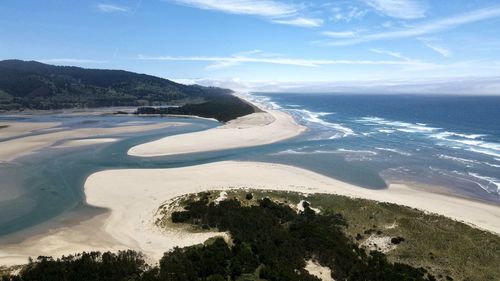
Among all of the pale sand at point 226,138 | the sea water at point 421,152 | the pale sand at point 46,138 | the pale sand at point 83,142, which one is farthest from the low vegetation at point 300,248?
the pale sand at point 83,142

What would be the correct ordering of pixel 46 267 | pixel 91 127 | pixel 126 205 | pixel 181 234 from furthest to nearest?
pixel 91 127 < pixel 126 205 < pixel 181 234 < pixel 46 267

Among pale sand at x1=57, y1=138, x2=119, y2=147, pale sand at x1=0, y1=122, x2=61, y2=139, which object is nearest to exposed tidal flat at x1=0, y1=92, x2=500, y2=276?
pale sand at x1=57, y1=138, x2=119, y2=147

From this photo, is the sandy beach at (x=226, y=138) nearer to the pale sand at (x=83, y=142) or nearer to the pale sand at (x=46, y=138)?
the pale sand at (x=83, y=142)

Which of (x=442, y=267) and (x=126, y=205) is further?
(x=126, y=205)

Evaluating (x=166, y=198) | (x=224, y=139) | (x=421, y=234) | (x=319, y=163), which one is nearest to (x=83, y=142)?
(x=224, y=139)

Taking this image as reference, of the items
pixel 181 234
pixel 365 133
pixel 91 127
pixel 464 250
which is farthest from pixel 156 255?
pixel 91 127

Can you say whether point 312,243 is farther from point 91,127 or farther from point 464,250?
point 91,127
